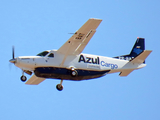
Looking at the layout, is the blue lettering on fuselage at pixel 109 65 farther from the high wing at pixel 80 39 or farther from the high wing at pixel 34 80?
the high wing at pixel 34 80

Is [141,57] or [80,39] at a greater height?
[80,39]

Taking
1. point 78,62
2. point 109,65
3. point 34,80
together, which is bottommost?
point 34,80

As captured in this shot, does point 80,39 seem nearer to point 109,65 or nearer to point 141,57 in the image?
point 109,65

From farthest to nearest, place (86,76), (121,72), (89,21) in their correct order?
(121,72)
(86,76)
(89,21)

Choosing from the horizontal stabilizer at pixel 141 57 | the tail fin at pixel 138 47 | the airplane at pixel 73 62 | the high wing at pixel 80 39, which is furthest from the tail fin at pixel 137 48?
the high wing at pixel 80 39

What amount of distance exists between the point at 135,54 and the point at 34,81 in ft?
30.6

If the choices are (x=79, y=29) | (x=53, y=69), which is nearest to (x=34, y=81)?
(x=53, y=69)

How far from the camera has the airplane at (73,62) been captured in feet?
118

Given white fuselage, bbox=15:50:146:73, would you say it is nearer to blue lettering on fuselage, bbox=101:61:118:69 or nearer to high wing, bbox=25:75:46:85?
blue lettering on fuselage, bbox=101:61:118:69

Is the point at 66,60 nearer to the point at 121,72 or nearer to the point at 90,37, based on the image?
the point at 90,37

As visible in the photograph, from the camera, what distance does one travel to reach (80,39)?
36594 mm

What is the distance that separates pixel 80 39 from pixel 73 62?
6.64 ft

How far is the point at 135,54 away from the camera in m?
41.2

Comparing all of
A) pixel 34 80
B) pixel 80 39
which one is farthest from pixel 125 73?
pixel 34 80
